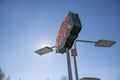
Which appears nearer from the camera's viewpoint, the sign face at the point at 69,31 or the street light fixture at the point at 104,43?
the sign face at the point at 69,31

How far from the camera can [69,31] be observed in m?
6.66

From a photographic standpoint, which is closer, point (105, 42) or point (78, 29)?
point (78, 29)

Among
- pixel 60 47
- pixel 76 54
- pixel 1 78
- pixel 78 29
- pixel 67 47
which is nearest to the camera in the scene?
pixel 78 29

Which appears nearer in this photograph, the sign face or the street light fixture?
the sign face

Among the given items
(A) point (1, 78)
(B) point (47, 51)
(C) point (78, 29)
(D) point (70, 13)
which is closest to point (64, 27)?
(D) point (70, 13)

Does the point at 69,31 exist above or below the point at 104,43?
above

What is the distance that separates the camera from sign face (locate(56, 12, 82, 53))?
6.32 m

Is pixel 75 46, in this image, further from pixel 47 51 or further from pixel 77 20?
pixel 77 20

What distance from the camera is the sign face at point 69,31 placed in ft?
20.7

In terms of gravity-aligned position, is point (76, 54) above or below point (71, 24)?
below

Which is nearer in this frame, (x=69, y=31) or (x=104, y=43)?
(x=69, y=31)

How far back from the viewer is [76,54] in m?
8.61

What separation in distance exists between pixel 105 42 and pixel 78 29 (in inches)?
88.0

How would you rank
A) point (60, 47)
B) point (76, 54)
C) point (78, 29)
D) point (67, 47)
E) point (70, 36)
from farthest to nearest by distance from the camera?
point (76, 54) < point (60, 47) < point (67, 47) < point (70, 36) < point (78, 29)
